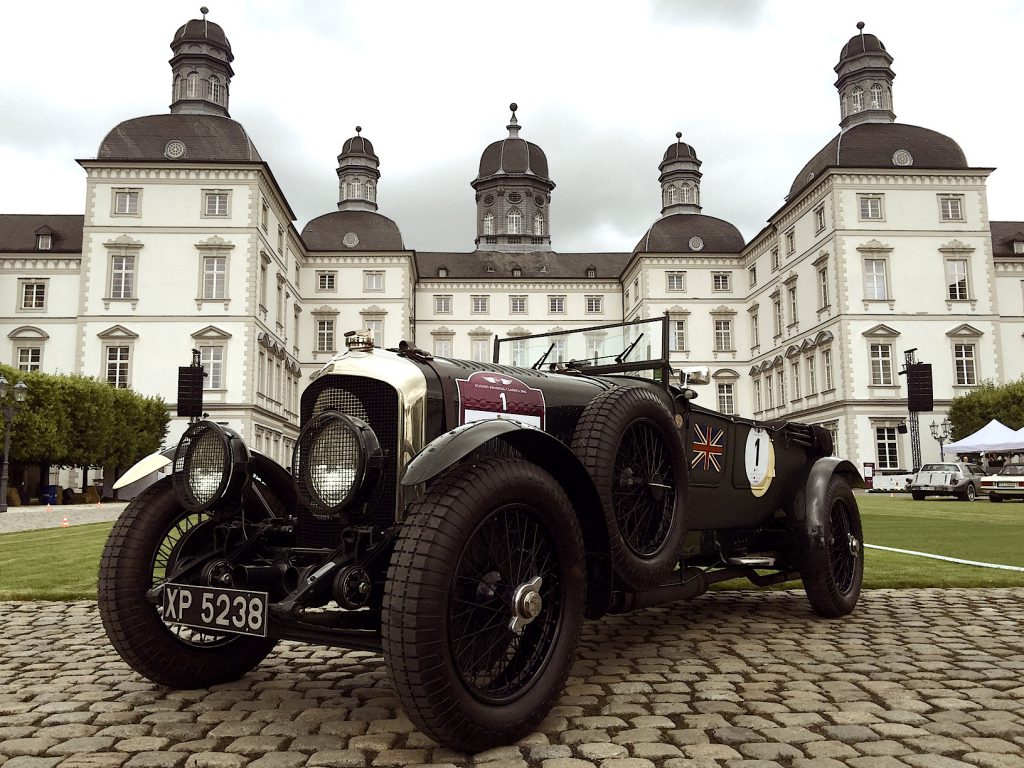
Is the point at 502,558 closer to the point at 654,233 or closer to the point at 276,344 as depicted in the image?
the point at 276,344

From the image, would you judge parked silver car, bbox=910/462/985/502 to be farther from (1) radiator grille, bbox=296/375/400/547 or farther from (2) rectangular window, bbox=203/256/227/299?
(2) rectangular window, bbox=203/256/227/299

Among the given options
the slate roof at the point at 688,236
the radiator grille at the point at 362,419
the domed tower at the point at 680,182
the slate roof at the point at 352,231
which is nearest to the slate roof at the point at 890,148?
the slate roof at the point at 688,236

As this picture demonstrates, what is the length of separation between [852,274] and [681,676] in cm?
3921

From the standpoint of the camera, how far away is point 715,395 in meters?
52.7

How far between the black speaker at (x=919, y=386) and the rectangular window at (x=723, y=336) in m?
18.5

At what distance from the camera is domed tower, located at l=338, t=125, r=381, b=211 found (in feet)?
200

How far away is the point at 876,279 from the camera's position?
39.2 meters

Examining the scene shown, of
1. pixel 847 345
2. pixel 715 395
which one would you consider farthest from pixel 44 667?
pixel 715 395

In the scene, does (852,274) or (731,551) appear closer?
(731,551)

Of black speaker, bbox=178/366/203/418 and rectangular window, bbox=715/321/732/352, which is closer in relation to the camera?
black speaker, bbox=178/366/203/418

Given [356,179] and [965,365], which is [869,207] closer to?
[965,365]

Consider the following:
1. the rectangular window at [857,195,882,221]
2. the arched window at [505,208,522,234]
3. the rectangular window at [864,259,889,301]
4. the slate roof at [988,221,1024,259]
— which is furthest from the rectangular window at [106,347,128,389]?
the slate roof at [988,221,1024,259]

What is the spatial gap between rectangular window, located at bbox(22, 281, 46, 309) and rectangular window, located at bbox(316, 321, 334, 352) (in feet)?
53.1

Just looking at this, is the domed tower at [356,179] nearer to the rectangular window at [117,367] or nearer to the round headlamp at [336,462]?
the rectangular window at [117,367]
